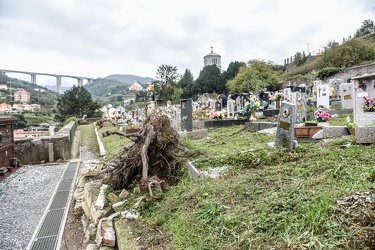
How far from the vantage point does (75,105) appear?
1458 inches

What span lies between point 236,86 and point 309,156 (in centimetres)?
3396

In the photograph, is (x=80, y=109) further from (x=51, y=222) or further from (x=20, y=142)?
(x=51, y=222)

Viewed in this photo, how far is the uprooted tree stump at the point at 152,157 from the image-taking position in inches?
165

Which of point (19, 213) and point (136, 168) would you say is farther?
point (136, 168)

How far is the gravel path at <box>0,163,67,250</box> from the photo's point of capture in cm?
334

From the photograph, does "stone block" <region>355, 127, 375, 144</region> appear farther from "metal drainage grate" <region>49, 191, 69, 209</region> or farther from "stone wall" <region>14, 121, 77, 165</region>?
"stone wall" <region>14, 121, 77, 165</region>

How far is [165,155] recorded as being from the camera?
4.57 m

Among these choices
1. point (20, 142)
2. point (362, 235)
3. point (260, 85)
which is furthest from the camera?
point (260, 85)

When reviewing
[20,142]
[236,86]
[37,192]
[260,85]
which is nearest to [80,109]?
[236,86]

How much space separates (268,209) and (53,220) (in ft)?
10.6

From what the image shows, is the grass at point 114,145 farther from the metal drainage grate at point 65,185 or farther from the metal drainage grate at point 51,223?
the metal drainage grate at point 51,223

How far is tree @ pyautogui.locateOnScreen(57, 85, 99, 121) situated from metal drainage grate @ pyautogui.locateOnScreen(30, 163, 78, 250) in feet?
110

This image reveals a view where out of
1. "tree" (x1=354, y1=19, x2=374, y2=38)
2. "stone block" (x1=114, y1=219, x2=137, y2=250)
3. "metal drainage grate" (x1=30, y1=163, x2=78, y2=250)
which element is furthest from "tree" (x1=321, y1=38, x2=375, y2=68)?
"stone block" (x1=114, y1=219, x2=137, y2=250)

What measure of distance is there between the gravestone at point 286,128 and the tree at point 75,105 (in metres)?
35.4
